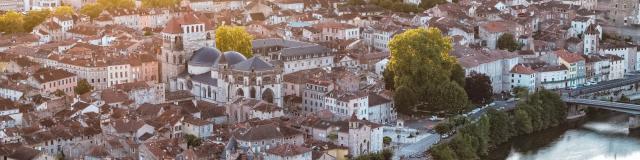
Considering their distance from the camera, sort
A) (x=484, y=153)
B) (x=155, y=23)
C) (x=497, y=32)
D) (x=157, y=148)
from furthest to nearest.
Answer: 1. (x=155, y=23)
2. (x=497, y=32)
3. (x=484, y=153)
4. (x=157, y=148)

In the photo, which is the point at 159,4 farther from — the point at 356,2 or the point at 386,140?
the point at 386,140

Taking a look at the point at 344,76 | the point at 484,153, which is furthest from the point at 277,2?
the point at 484,153

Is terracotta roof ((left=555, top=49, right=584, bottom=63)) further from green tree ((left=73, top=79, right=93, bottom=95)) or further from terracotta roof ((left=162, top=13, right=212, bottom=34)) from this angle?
green tree ((left=73, top=79, right=93, bottom=95))

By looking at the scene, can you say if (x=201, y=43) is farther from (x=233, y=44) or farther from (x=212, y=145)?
(x=212, y=145)

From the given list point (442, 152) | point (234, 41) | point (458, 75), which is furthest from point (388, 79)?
point (442, 152)

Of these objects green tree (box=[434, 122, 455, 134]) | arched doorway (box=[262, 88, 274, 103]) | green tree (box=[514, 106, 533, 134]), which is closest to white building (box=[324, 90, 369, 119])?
arched doorway (box=[262, 88, 274, 103])

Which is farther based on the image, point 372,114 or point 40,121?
point 372,114
